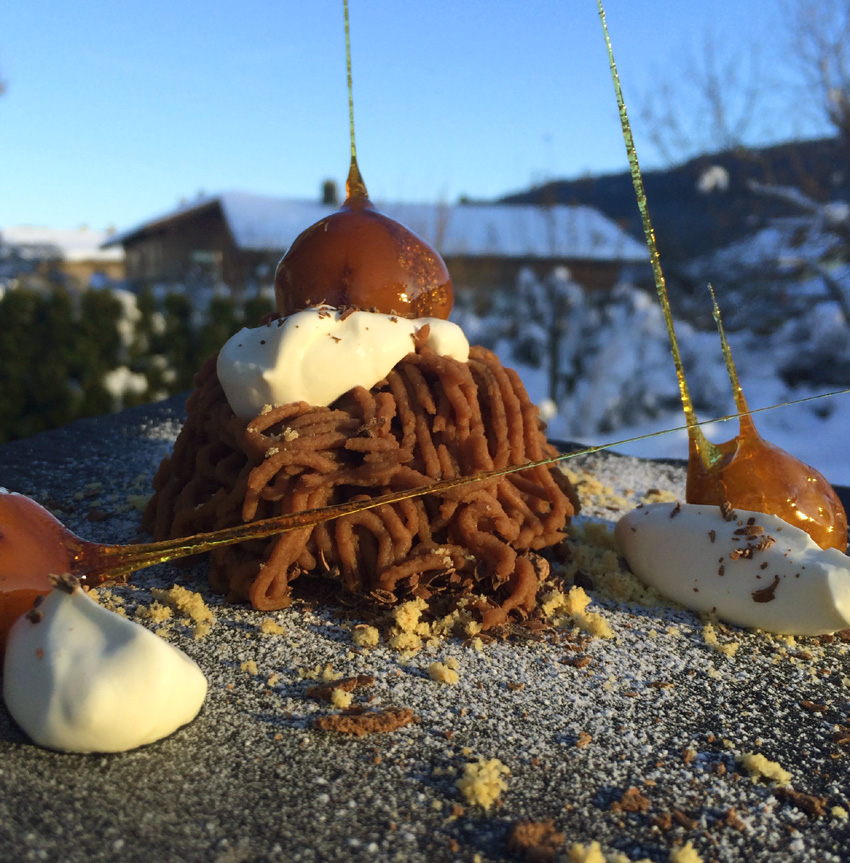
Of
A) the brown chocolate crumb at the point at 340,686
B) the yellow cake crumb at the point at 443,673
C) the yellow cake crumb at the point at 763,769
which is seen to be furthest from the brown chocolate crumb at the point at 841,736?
the brown chocolate crumb at the point at 340,686

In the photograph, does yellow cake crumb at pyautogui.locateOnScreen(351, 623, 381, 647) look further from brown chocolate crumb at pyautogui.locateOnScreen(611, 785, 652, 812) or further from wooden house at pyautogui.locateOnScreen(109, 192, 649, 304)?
wooden house at pyautogui.locateOnScreen(109, 192, 649, 304)

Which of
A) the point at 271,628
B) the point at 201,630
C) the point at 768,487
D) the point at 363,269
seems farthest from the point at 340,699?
the point at 768,487

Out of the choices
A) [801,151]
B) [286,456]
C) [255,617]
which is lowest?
[255,617]

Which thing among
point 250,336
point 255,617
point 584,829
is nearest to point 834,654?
point 584,829

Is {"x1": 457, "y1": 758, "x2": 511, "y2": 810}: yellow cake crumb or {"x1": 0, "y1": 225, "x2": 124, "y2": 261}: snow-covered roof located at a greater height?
{"x1": 0, "y1": 225, "x2": 124, "y2": 261}: snow-covered roof

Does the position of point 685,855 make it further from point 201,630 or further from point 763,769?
point 201,630

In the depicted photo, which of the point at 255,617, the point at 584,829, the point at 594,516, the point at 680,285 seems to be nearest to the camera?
the point at 584,829

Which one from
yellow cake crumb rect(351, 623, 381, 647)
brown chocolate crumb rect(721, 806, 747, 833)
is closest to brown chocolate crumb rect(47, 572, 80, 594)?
yellow cake crumb rect(351, 623, 381, 647)

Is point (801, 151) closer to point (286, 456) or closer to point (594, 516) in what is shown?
point (594, 516)
